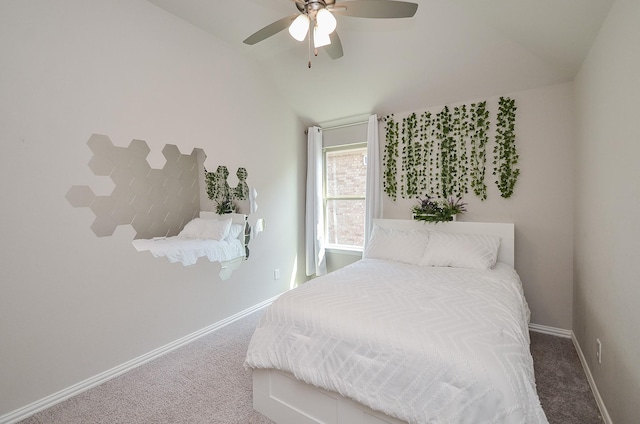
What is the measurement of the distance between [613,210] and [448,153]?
1.70 metres

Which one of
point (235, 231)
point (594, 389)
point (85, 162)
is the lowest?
point (594, 389)

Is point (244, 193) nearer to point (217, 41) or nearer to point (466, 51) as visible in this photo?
point (217, 41)

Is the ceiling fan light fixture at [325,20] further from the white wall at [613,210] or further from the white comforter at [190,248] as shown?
the white comforter at [190,248]

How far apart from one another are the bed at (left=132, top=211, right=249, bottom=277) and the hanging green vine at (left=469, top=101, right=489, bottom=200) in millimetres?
2501

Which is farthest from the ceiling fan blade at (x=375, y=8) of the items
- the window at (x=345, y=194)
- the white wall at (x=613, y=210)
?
the window at (x=345, y=194)

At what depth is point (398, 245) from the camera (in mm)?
2918

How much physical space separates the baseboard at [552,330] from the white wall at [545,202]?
32 mm

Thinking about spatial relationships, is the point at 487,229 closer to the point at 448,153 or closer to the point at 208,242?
the point at 448,153

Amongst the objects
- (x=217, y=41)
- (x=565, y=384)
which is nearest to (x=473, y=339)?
(x=565, y=384)

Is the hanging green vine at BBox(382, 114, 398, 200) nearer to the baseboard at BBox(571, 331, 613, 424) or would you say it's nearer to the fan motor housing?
the fan motor housing

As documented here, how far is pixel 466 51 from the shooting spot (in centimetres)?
257

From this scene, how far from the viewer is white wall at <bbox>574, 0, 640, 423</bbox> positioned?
1.33 metres

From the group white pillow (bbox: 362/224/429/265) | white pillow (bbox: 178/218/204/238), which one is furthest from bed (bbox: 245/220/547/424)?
white pillow (bbox: 178/218/204/238)

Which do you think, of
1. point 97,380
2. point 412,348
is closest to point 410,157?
point 412,348
